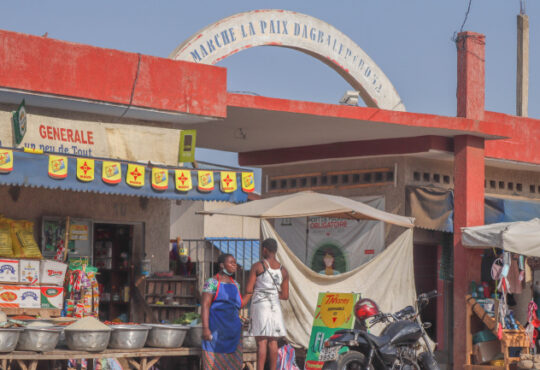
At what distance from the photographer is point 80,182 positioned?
11.6 metres

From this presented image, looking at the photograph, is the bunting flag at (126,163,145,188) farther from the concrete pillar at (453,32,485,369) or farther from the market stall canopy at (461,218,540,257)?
the concrete pillar at (453,32,485,369)

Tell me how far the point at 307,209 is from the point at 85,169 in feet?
9.71

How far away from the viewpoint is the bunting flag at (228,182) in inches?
505

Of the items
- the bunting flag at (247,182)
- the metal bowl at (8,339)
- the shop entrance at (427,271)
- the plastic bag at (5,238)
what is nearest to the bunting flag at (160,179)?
the bunting flag at (247,182)

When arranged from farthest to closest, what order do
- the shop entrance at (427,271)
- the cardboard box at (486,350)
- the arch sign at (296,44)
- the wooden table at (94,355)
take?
the shop entrance at (427,271) → the arch sign at (296,44) → the cardboard box at (486,350) → the wooden table at (94,355)

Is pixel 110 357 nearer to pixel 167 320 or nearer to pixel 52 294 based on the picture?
pixel 52 294

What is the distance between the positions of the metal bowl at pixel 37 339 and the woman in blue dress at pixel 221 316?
5.38 ft

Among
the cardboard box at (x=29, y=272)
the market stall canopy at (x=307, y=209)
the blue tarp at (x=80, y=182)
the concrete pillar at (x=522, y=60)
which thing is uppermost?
the concrete pillar at (x=522, y=60)

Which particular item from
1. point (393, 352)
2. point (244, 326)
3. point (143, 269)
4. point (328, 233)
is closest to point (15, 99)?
point (143, 269)

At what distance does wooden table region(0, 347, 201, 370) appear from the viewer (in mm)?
9558

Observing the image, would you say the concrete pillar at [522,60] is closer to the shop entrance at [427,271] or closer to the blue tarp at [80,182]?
the shop entrance at [427,271]

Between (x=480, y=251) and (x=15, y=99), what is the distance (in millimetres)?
8038

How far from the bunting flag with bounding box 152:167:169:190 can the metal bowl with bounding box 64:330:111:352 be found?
281 centimetres

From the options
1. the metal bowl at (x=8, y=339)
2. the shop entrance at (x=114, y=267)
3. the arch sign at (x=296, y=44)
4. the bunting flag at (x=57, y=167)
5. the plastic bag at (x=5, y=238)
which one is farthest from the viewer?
the arch sign at (x=296, y=44)
